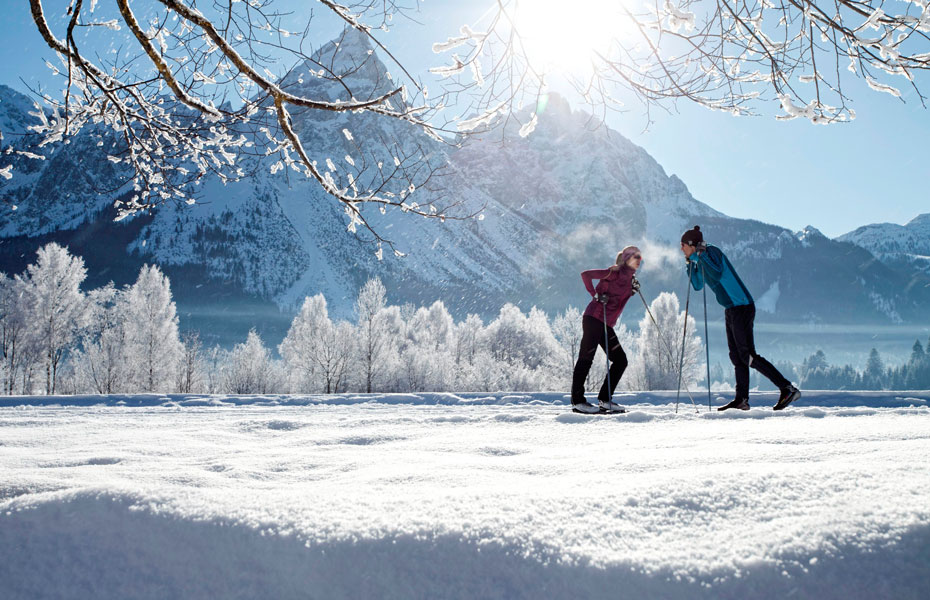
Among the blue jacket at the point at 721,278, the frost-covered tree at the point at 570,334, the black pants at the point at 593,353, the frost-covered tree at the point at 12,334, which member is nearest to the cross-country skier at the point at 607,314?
the black pants at the point at 593,353

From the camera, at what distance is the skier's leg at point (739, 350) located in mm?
5055

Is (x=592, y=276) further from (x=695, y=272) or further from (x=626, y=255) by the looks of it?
(x=695, y=272)

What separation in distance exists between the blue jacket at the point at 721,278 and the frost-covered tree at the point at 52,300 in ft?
111

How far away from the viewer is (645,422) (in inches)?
150

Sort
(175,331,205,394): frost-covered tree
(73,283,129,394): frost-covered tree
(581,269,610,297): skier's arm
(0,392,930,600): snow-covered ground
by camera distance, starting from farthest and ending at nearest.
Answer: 1. (175,331,205,394): frost-covered tree
2. (73,283,129,394): frost-covered tree
3. (581,269,610,297): skier's arm
4. (0,392,930,600): snow-covered ground

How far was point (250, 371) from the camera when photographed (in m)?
43.1

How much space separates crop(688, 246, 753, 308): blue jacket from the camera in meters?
5.09

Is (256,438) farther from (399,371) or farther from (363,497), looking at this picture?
(399,371)

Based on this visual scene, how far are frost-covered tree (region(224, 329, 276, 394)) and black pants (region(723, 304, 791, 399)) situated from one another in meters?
42.0

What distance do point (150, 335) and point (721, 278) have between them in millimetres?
34753

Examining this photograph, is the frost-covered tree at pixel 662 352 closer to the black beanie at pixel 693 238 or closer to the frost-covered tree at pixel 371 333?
the frost-covered tree at pixel 371 333

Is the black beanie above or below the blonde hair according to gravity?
above

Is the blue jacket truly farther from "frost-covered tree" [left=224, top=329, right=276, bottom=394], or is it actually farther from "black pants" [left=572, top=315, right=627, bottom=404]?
"frost-covered tree" [left=224, top=329, right=276, bottom=394]

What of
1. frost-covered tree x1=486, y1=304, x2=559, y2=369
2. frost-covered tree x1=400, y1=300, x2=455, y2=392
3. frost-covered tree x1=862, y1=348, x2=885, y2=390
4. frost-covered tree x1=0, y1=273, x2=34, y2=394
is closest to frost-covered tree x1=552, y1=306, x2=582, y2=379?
frost-covered tree x1=486, y1=304, x2=559, y2=369
